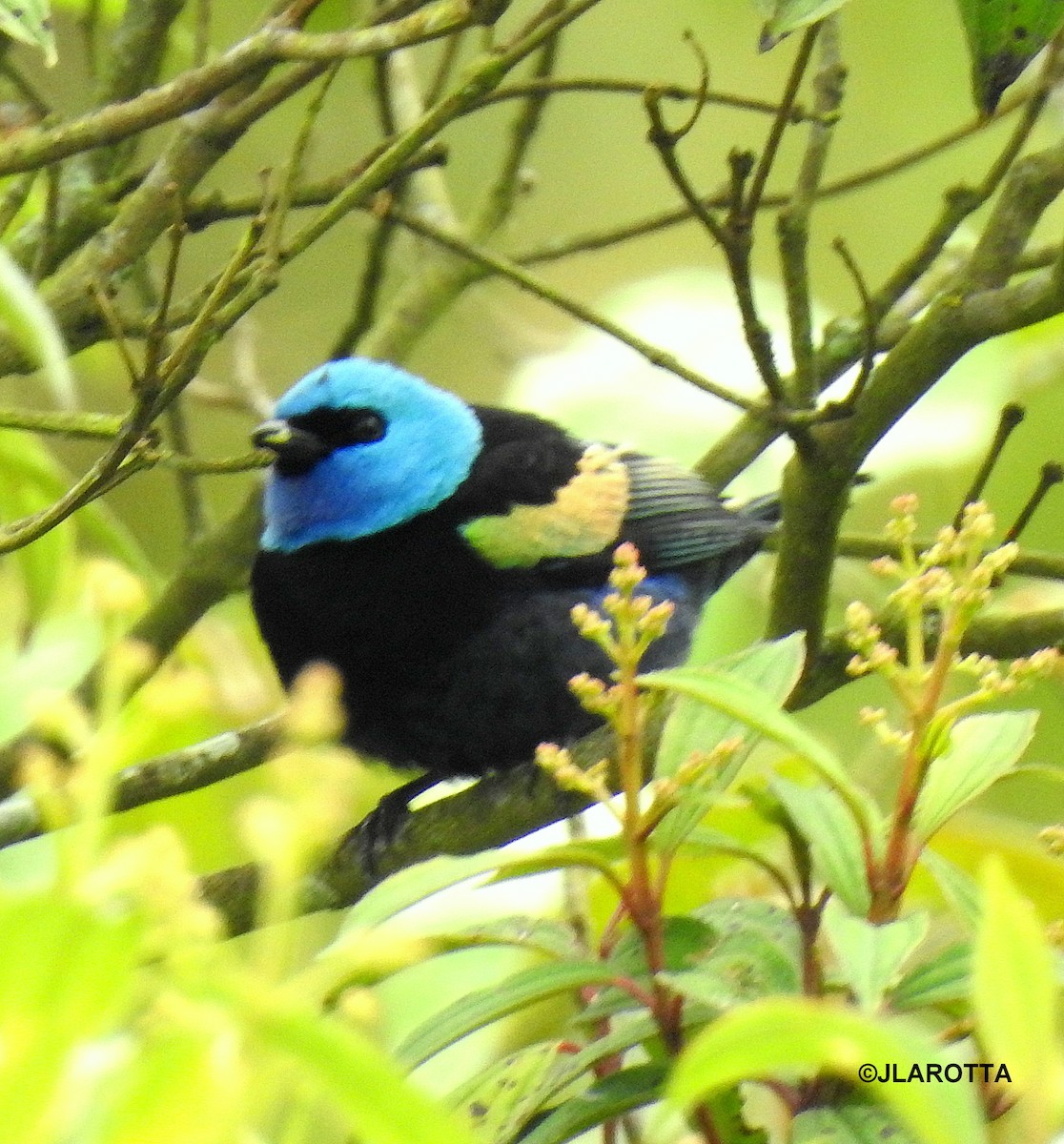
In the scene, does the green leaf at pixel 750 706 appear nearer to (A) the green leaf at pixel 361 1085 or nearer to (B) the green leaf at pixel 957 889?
(B) the green leaf at pixel 957 889

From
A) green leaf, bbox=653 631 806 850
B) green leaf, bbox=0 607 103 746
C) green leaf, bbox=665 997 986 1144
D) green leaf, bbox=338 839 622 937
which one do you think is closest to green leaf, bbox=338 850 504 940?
green leaf, bbox=338 839 622 937

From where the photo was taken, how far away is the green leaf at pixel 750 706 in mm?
918

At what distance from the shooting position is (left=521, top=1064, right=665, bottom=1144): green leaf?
1081 mm

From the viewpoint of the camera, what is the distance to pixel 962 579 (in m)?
1.03

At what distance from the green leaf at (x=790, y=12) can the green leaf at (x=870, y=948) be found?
2.50ft

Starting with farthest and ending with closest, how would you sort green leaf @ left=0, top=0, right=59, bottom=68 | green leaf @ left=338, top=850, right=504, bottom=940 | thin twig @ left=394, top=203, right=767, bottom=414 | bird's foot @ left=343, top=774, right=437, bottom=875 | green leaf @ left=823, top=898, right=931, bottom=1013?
1. bird's foot @ left=343, top=774, right=437, bottom=875
2. thin twig @ left=394, top=203, right=767, bottom=414
3. green leaf @ left=0, top=0, right=59, bottom=68
4. green leaf @ left=338, top=850, right=504, bottom=940
5. green leaf @ left=823, top=898, right=931, bottom=1013

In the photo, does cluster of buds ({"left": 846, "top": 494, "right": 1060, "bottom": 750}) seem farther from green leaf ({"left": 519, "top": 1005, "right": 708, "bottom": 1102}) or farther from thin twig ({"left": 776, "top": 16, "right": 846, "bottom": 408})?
thin twig ({"left": 776, "top": 16, "right": 846, "bottom": 408})

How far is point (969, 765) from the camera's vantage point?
3.58 feet

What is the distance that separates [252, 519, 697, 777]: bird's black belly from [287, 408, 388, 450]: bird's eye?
166 millimetres

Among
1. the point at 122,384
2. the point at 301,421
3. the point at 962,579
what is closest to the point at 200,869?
the point at 301,421

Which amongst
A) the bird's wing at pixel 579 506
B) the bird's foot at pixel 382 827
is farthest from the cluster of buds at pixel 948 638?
the bird's wing at pixel 579 506

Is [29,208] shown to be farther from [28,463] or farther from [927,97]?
[927,97]

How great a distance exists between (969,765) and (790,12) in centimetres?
69

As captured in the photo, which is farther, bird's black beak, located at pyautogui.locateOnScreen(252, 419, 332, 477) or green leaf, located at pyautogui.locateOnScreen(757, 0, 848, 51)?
bird's black beak, located at pyautogui.locateOnScreen(252, 419, 332, 477)
